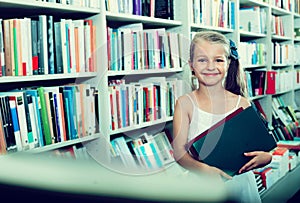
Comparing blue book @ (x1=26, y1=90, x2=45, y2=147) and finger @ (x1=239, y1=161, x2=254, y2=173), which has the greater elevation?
blue book @ (x1=26, y1=90, x2=45, y2=147)

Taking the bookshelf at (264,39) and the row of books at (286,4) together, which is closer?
the bookshelf at (264,39)

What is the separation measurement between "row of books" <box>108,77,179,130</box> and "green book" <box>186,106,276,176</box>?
56 cm

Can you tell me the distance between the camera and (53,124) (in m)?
1.65

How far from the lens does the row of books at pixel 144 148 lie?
196cm

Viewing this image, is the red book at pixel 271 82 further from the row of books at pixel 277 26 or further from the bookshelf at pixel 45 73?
the bookshelf at pixel 45 73

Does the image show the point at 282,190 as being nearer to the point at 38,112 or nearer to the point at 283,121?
the point at 283,121

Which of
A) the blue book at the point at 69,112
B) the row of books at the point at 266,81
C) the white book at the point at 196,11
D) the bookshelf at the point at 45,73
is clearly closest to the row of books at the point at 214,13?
the white book at the point at 196,11

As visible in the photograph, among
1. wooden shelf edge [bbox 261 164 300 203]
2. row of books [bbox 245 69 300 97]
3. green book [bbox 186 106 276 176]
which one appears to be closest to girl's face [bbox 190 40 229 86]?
green book [bbox 186 106 276 176]

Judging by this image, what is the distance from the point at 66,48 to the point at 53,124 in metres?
0.32

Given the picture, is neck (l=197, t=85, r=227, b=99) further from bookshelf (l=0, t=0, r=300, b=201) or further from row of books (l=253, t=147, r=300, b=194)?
row of books (l=253, t=147, r=300, b=194)

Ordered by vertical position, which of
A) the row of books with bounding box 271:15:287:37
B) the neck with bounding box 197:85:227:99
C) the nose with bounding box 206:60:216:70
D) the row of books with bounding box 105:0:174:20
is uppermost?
the row of books with bounding box 271:15:287:37

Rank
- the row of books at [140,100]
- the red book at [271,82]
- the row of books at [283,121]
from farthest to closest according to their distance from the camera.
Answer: the row of books at [283,121] → the red book at [271,82] → the row of books at [140,100]

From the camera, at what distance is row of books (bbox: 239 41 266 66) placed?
3.33 m

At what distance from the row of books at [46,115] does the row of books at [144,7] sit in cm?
43
